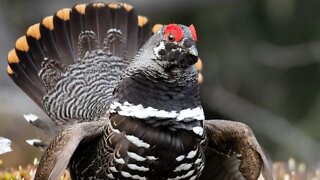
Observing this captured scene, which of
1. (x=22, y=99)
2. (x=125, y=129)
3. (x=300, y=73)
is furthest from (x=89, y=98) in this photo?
(x=300, y=73)

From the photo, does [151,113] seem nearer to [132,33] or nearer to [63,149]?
[63,149]

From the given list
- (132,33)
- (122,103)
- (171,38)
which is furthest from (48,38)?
(171,38)

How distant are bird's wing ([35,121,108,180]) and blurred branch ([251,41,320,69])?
22.0ft

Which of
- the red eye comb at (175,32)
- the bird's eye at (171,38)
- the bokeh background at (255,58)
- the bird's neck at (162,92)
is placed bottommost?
the bokeh background at (255,58)

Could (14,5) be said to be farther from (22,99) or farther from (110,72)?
(110,72)

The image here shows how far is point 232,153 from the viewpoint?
5.51m

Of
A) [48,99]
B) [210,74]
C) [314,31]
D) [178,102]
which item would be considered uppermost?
[178,102]

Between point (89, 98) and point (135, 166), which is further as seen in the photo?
point (89, 98)

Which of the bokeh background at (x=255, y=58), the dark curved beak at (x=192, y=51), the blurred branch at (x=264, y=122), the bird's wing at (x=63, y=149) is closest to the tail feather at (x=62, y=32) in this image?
the bird's wing at (x=63, y=149)

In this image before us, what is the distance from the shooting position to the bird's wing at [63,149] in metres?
4.76

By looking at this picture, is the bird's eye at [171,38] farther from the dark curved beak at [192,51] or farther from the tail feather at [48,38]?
the tail feather at [48,38]

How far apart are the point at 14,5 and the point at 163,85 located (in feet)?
23.5

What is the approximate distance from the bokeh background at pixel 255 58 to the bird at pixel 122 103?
4.41 m

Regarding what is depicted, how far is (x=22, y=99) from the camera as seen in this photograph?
1064 centimetres
